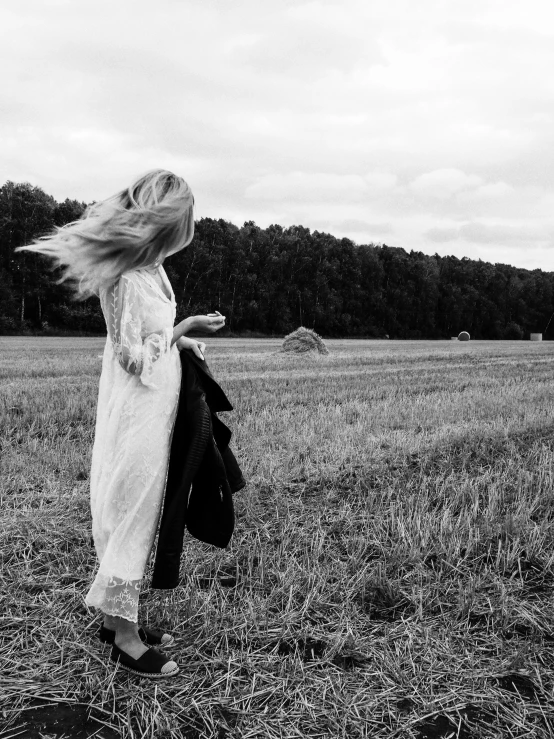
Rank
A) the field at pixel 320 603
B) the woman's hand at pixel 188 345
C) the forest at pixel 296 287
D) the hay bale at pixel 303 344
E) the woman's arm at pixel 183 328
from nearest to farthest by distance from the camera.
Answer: the field at pixel 320 603 → the woman's arm at pixel 183 328 → the woman's hand at pixel 188 345 → the hay bale at pixel 303 344 → the forest at pixel 296 287

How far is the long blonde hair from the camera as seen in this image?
8.82 ft

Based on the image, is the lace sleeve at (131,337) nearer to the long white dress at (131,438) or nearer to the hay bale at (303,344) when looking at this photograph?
the long white dress at (131,438)

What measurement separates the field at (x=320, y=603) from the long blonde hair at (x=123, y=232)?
1.72 m

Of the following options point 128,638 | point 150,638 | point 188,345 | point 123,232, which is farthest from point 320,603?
point 123,232

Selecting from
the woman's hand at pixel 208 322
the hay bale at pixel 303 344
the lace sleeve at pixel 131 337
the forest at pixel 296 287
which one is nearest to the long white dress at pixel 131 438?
the lace sleeve at pixel 131 337

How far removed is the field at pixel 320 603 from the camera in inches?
97.7

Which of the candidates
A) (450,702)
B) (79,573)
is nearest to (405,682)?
(450,702)

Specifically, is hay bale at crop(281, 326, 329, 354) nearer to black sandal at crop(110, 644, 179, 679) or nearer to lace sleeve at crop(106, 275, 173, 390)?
lace sleeve at crop(106, 275, 173, 390)

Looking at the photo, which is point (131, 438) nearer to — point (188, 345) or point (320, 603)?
point (188, 345)

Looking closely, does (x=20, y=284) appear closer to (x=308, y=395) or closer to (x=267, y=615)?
(x=308, y=395)

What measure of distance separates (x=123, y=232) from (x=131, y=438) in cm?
92

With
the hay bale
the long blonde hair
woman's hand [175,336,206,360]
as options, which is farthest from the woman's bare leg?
the hay bale

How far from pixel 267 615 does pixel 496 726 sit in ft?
3.96

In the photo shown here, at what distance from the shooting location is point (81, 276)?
110 inches
